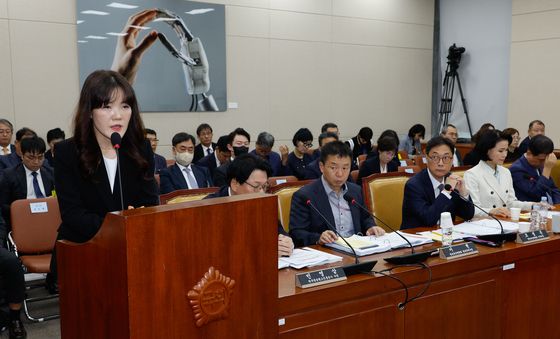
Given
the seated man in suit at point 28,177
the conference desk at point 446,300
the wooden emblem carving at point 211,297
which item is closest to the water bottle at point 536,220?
the conference desk at point 446,300

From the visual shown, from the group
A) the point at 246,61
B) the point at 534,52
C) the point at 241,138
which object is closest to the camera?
the point at 241,138

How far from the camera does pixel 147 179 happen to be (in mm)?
1753

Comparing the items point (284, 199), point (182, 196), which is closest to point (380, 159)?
point (284, 199)

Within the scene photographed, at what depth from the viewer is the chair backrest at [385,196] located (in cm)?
335

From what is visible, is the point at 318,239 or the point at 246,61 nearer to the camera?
the point at 318,239

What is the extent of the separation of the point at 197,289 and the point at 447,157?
2.08 metres

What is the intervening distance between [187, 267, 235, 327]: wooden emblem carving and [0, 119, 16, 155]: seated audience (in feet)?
16.1

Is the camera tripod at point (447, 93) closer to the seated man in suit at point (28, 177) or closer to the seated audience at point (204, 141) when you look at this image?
the seated audience at point (204, 141)

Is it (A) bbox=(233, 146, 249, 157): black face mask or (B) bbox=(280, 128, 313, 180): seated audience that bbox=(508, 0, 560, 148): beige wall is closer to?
(B) bbox=(280, 128, 313, 180): seated audience

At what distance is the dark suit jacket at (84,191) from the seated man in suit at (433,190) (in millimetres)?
1714

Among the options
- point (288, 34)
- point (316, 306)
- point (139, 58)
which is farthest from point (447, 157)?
point (288, 34)

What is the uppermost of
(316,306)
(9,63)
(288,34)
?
(288,34)

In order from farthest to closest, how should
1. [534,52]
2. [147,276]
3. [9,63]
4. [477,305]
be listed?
[534,52] → [9,63] → [477,305] → [147,276]

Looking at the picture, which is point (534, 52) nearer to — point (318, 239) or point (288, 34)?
point (288, 34)
